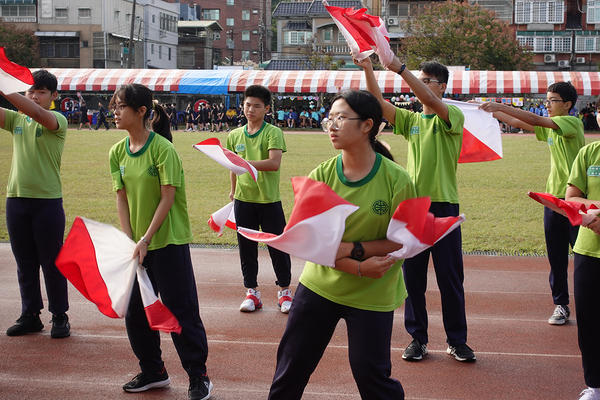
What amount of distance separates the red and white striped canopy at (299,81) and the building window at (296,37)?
30.6m

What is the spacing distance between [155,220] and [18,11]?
64.6m

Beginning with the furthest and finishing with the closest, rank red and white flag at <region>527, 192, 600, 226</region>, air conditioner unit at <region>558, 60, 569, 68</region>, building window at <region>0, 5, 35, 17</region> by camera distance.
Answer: building window at <region>0, 5, 35, 17</region> → air conditioner unit at <region>558, 60, 569, 68</region> → red and white flag at <region>527, 192, 600, 226</region>

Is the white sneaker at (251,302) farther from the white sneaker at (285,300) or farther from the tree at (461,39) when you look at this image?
the tree at (461,39)

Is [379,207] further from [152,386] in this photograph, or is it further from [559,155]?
[559,155]

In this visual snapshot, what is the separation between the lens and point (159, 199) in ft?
12.8

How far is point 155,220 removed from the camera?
375 centimetres

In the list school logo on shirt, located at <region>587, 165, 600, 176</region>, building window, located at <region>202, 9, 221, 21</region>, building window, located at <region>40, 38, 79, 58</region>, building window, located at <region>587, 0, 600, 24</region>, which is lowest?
school logo on shirt, located at <region>587, 165, 600, 176</region>

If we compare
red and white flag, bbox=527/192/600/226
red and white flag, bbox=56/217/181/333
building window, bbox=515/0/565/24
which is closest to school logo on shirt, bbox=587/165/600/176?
red and white flag, bbox=527/192/600/226

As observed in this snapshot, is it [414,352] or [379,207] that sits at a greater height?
[379,207]

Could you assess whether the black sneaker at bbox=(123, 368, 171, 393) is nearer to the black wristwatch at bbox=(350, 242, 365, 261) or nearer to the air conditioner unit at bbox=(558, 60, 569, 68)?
the black wristwatch at bbox=(350, 242, 365, 261)

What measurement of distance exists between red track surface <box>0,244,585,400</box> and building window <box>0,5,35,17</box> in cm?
6107

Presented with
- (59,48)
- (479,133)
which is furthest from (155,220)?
(59,48)

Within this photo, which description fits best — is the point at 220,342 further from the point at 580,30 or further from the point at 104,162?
the point at 580,30

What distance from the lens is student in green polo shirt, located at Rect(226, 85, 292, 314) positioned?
5.80 metres
